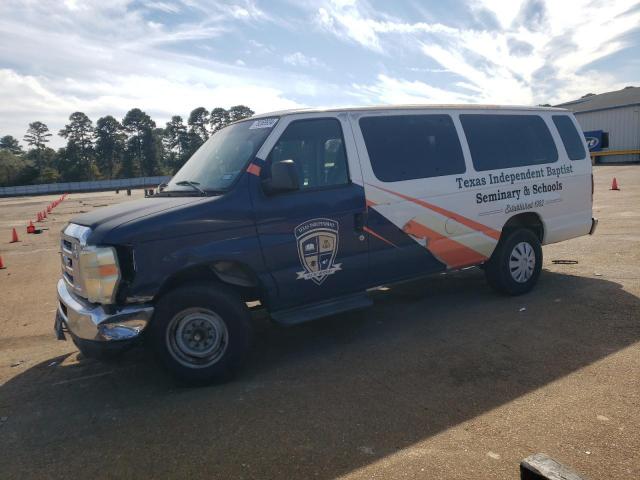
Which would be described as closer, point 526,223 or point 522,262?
point 522,262

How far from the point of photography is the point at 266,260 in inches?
177

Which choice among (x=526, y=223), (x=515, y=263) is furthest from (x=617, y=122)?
(x=515, y=263)

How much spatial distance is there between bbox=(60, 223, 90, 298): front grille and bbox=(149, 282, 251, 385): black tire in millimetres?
757

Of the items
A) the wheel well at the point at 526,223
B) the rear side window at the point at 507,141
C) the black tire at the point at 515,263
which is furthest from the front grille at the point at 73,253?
the wheel well at the point at 526,223

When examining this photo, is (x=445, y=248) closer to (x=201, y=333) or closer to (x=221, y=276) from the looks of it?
(x=221, y=276)

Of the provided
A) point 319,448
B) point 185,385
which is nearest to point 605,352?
point 319,448

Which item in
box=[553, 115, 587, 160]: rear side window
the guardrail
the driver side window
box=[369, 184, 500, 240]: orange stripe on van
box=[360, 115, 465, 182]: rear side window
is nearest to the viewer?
the driver side window

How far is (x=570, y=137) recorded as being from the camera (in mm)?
6773

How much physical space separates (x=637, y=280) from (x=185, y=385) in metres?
5.93

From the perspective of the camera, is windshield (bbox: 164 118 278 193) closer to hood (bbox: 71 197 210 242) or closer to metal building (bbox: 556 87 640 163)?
hood (bbox: 71 197 210 242)

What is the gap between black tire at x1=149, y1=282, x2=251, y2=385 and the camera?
4.09m

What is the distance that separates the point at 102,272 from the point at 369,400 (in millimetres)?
2313

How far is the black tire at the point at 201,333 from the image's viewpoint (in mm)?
4086

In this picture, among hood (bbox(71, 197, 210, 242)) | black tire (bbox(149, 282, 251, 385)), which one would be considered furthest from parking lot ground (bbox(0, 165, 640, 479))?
hood (bbox(71, 197, 210, 242))
